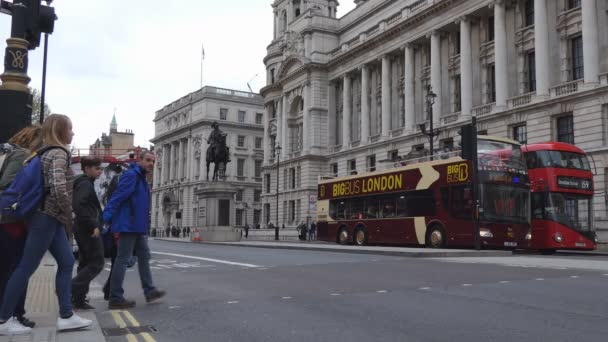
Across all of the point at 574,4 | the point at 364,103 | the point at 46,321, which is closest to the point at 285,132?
the point at 364,103

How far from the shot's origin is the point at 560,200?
23047 millimetres

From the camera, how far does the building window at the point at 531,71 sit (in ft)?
132

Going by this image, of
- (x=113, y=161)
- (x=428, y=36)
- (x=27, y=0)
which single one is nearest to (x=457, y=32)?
(x=428, y=36)

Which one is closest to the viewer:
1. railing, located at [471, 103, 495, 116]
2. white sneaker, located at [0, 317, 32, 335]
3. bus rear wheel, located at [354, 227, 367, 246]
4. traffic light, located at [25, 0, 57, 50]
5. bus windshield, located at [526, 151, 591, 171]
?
white sneaker, located at [0, 317, 32, 335]

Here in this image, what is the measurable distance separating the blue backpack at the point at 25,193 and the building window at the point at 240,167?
87275 millimetres

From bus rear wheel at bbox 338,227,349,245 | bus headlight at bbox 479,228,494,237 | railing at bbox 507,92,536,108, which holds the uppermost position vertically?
railing at bbox 507,92,536,108

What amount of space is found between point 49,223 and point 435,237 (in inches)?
790

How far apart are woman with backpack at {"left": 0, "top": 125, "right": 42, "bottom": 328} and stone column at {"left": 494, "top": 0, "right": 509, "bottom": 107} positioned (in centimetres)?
3899

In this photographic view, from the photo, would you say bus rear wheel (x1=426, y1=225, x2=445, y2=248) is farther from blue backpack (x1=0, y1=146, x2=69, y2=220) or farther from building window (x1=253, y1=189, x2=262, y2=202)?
building window (x1=253, y1=189, x2=262, y2=202)

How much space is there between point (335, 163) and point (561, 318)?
5550cm

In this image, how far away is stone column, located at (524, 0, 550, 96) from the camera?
3731 centimetres

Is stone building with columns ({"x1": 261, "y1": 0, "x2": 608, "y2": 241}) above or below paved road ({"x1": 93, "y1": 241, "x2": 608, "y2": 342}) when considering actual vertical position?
above

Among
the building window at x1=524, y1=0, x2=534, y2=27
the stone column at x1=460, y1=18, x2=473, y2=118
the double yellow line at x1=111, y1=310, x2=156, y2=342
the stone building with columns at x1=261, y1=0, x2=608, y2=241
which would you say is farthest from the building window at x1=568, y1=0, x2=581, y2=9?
the double yellow line at x1=111, y1=310, x2=156, y2=342

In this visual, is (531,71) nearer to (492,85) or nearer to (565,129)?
(492,85)
